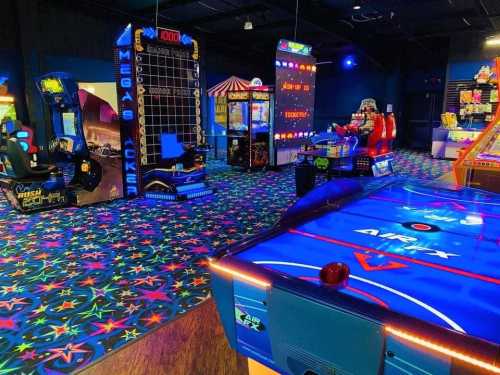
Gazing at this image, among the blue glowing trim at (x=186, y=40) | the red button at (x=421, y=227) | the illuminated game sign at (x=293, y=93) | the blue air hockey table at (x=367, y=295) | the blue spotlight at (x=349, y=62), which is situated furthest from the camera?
the blue spotlight at (x=349, y=62)

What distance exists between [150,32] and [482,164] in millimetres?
4690

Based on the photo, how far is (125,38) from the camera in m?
5.39

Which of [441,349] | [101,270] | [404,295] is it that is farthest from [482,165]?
[101,270]

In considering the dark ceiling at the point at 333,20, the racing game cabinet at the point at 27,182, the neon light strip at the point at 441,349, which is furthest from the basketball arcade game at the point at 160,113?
the neon light strip at the point at 441,349

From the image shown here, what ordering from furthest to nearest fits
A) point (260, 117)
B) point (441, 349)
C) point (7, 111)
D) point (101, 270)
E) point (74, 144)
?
point (260, 117), point (7, 111), point (74, 144), point (101, 270), point (441, 349)

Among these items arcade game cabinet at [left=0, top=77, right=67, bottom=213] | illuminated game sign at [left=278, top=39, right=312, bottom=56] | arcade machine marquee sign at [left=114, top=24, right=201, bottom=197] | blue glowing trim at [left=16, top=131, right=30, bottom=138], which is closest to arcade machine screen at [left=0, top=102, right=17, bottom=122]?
blue glowing trim at [left=16, top=131, right=30, bottom=138]

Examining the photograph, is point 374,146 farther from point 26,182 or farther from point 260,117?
point 26,182

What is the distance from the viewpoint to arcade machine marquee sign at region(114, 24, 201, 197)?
5.47 meters

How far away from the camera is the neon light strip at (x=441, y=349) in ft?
2.57

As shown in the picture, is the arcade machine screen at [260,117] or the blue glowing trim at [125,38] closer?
the blue glowing trim at [125,38]

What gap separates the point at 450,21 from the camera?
31.8 feet

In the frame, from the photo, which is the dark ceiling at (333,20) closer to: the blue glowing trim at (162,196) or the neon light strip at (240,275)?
the blue glowing trim at (162,196)

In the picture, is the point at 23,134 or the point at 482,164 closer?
the point at 482,164

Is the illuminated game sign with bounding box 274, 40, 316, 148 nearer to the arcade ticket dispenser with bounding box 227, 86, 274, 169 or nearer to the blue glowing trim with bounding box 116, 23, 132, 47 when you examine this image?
the arcade ticket dispenser with bounding box 227, 86, 274, 169
